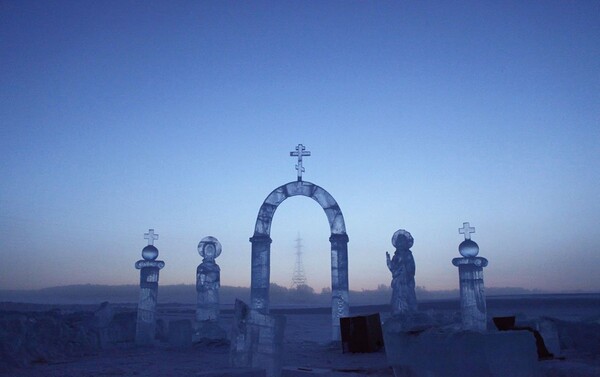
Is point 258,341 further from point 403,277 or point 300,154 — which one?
point 300,154

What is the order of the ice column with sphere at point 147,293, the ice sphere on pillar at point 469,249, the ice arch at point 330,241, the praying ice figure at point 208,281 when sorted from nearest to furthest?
1. the ice sphere on pillar at point 469,249
2. the ice arch at point 330,241
3. the ice column with sphere at point 147,293
4. the praying ice figure at point 208,281

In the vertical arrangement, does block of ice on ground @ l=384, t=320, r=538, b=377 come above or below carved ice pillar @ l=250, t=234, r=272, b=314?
below

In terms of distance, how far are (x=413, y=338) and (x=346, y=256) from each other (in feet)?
23.3

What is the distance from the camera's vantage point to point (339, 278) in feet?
44.9

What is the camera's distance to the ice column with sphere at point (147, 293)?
14.3 metres

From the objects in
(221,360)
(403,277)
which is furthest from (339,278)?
(221,360)

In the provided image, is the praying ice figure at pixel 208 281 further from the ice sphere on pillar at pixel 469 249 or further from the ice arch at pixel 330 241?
the ice sphere on pillar at pixel 469 249

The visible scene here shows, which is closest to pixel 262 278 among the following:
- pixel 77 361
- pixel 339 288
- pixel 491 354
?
pixel 339 288

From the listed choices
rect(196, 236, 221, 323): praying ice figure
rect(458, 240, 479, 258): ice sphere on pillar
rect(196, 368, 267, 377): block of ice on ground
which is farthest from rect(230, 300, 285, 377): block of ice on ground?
rect(196, 236, 221, 323): praying ice figure

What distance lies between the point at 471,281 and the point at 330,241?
13.5 feet

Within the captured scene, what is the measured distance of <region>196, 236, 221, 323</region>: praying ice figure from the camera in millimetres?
15016

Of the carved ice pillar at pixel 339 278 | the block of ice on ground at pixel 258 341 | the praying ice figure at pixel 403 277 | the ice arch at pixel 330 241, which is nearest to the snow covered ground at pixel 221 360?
the block of ice on ground at pixel 258 341

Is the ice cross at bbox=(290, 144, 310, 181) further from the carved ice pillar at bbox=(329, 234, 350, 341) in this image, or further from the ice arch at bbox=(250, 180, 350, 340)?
the carved ice pillar at bbox=(329, 234, 350, 341)

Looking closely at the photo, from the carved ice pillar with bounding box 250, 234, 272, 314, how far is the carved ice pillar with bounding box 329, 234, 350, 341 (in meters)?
1.95
